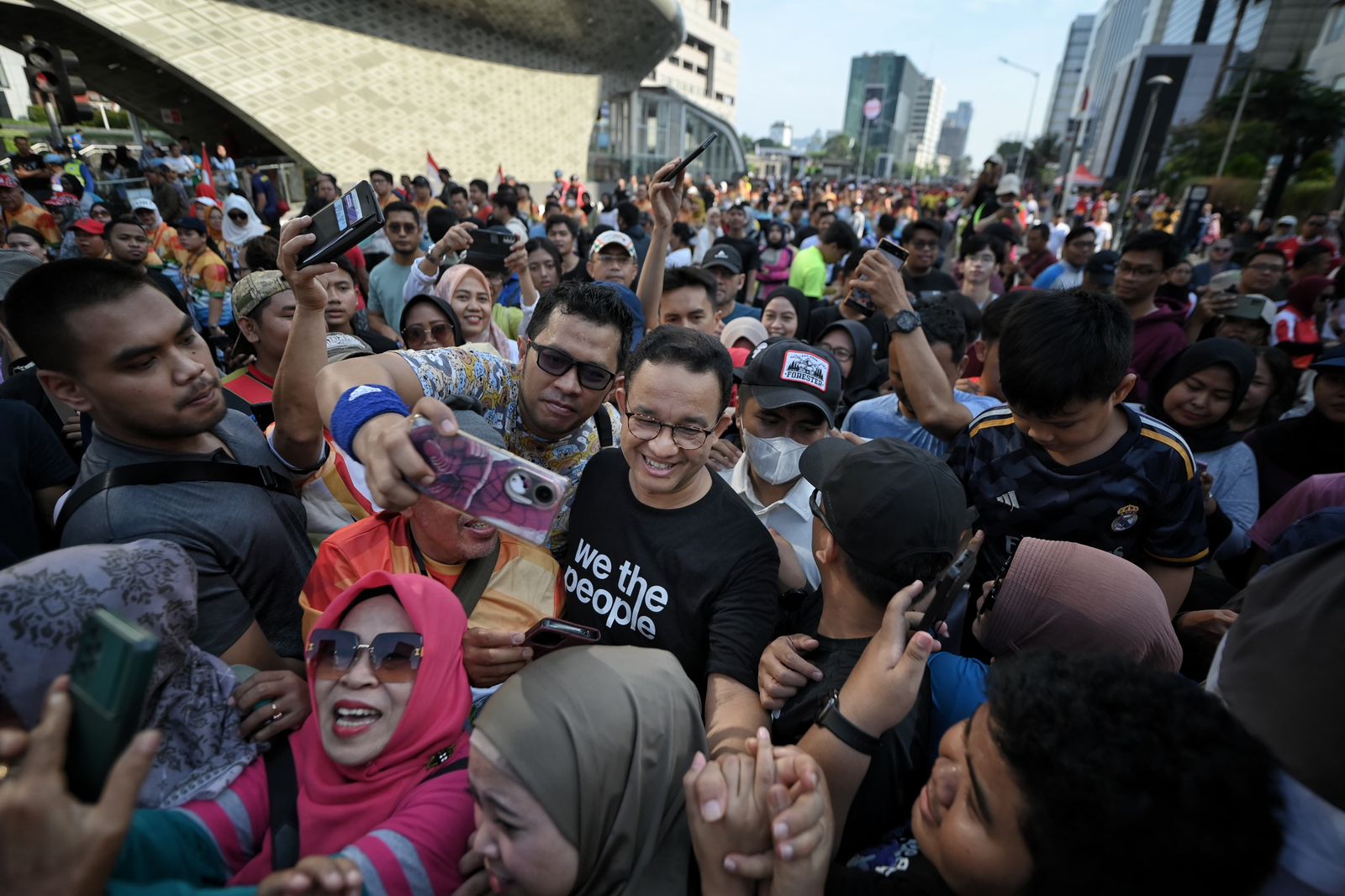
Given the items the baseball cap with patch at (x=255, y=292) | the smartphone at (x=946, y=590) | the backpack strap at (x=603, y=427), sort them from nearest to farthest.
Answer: the smartphone at (x=946, y=590) < the backpack strap at (x=603, y=427) < the baseball cap with patch at (x=255, y=292)

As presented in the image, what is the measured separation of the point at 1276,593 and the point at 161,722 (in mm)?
2506

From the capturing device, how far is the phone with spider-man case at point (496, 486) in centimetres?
131

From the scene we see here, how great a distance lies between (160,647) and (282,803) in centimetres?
50

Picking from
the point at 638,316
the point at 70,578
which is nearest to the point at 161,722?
the point at 70,578

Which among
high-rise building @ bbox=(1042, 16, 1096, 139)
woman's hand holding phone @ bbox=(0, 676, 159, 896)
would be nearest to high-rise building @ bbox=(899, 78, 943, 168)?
high-rise building @ bbox=(1042, 16, 1096, 139)

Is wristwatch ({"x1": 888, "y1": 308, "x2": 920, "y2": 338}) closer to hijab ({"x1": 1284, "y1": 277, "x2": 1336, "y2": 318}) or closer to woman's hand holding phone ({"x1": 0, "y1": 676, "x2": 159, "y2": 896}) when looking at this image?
woman's hand holding phone ({"x1": 0, "y1": 676, "x2": 159, "y2": 896})

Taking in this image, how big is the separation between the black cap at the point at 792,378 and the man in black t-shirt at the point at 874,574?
0.95 meters

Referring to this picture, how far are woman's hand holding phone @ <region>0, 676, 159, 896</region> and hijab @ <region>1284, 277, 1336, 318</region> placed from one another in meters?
9.11

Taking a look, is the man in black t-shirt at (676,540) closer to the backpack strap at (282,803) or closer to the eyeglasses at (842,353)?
the backpack strap at (282,803)

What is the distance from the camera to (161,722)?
4.61ft

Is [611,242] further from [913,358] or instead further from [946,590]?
[946,590]

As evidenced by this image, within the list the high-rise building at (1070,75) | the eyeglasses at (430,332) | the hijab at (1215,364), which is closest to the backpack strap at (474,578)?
the eyeglasses at (430,332)

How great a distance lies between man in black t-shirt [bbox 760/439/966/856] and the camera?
5.04 feet

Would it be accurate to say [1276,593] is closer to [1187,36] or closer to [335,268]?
[335,268]
